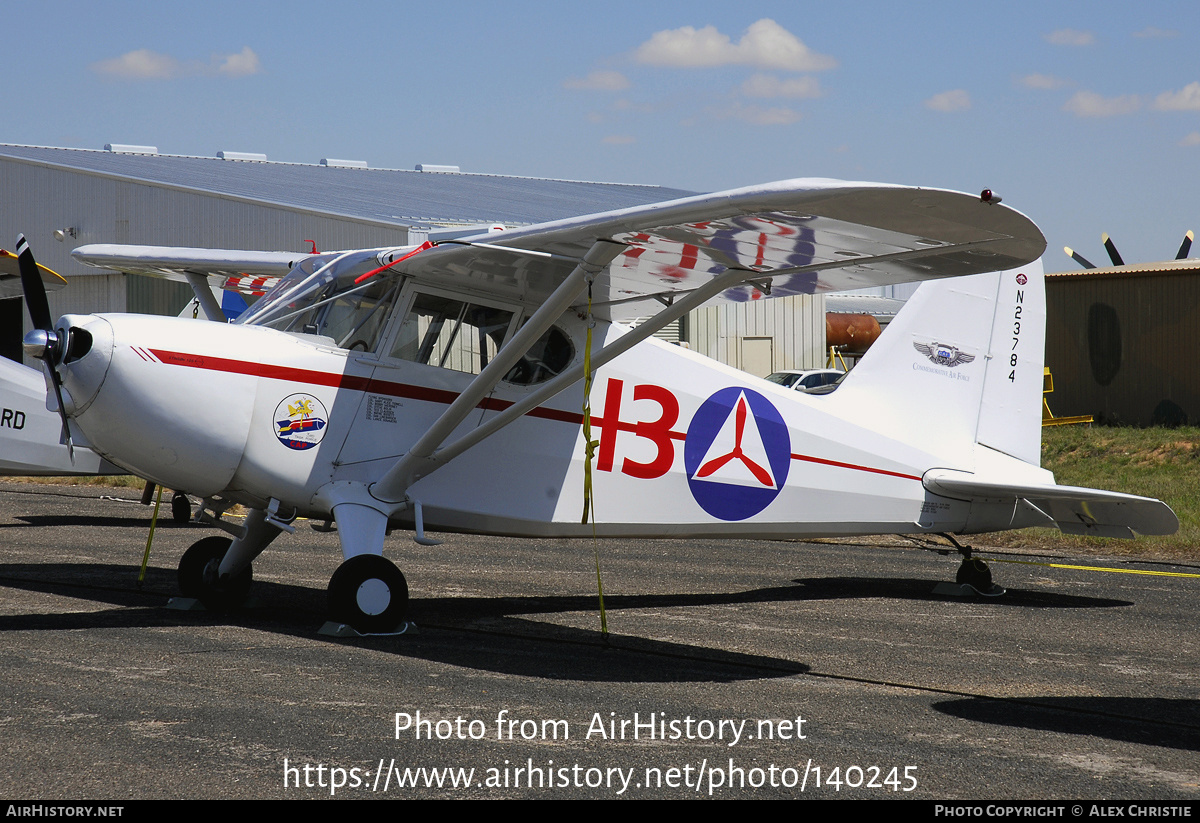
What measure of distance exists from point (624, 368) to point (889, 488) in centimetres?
255

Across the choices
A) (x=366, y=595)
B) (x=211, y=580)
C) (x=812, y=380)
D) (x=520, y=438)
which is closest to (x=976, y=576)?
(x=520, y=438)

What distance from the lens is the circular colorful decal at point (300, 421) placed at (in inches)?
291

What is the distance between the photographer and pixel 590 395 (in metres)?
8.36

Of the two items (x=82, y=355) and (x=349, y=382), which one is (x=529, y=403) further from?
(x=82, y=355)

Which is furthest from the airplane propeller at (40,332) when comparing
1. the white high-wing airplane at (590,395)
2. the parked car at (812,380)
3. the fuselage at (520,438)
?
the parked car at (812,380)

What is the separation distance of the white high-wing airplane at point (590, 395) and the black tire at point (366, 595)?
0.05 feet

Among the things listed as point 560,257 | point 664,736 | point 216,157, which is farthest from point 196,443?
point 216,157

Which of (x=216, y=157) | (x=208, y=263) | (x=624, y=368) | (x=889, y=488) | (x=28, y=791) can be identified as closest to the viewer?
(x=28, y=791)

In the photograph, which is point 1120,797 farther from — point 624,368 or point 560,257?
point 624,368

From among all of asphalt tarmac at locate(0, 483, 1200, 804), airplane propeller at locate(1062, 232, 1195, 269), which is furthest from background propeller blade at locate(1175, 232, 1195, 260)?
asphalt tarmac at locate(0, 483, 1200, 804)

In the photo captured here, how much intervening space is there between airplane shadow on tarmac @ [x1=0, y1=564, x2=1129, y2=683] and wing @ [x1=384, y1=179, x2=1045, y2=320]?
2.32m

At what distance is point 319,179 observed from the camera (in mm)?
33469

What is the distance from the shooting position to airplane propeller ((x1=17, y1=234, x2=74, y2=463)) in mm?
6711

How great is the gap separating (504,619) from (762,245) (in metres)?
3.47
